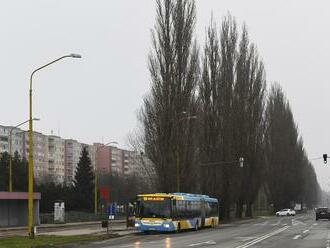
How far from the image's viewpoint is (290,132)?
105438mm

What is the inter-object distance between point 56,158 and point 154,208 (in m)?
106

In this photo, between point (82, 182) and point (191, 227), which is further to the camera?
point (82, 182)

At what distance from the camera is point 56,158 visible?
14550 cm

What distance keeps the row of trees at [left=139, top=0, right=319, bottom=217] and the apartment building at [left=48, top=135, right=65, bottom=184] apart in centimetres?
6019

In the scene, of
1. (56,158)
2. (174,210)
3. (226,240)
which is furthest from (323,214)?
(56,158)

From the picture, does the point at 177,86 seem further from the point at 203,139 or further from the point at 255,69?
the point at 255,69

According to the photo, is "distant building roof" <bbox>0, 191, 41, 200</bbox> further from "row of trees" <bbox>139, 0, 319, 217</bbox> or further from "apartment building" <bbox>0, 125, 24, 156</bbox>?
"apartment building" <bbox>0, 125, 24, 156</bbox>

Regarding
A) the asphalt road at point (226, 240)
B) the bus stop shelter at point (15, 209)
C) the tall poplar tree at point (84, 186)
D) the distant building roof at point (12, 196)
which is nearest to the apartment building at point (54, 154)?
the tall poplar tree at point (84, 186)

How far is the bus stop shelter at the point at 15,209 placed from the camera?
190ft

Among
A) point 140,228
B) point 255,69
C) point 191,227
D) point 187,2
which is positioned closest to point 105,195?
point 140,228

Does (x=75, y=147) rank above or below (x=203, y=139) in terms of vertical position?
above

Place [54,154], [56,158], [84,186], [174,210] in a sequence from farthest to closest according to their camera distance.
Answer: [56,158]
[54,154]
[84,186]
[174,210]

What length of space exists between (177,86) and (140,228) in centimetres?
1581

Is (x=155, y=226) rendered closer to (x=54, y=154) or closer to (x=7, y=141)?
(x=7, y=141)
